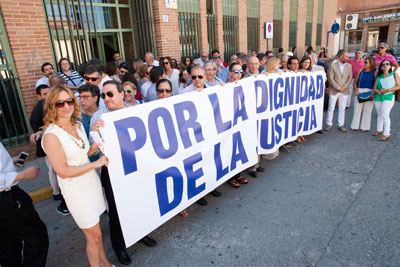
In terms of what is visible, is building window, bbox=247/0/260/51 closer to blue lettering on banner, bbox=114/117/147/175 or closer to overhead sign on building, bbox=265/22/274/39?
overhead sign on building, bbox=265/22/274/39

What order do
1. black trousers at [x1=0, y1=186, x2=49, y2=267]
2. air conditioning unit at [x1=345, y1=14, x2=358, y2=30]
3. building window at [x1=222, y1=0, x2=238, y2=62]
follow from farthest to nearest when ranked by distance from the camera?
air conditioning unit at [x1=345, y1=14, x2=358, y2=30]
building window at [x1=222, y1=0, x2=238, y2=62]
black trousers at [x1=0, y1=186, x2=49, y2=267]

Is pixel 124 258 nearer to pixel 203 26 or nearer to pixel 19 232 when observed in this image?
pixel 19 232

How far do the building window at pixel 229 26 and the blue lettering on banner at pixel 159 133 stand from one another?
8.76 m

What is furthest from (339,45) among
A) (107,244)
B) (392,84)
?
(107,244)

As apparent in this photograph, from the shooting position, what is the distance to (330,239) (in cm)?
297

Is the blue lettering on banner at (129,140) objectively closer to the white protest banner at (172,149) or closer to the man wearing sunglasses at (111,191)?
the white protest banner at (172,149)

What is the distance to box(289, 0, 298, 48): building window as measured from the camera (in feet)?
50.6

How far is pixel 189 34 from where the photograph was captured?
9492 mm

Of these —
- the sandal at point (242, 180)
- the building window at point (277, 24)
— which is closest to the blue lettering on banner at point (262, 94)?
the sandal at point (242, 180)

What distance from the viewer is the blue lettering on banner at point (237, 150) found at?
13.0ft

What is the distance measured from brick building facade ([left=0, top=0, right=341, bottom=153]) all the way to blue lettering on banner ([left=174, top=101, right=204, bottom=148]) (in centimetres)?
414

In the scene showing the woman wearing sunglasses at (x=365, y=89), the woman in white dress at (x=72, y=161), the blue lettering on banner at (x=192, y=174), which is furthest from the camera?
the woman wearing sunglasses at (x=365, y=89)

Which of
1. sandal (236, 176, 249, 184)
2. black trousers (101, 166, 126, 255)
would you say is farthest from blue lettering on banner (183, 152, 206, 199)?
sandal (236, 176, 249, 184)

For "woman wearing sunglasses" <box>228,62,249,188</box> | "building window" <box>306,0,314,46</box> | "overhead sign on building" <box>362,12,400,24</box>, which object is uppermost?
"overhead sign on building" <box>362,12,400,24</box>
